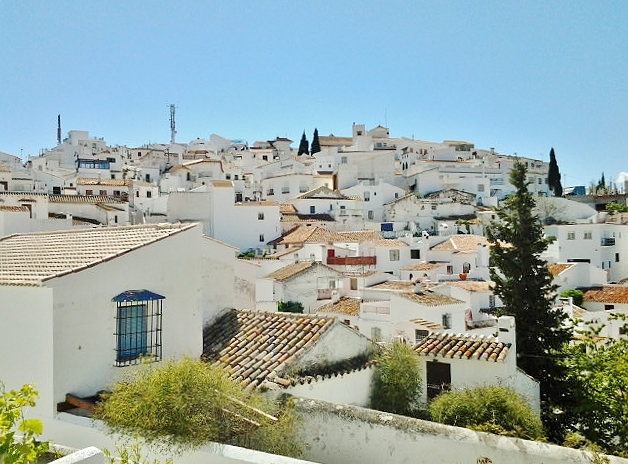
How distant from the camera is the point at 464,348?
1443 cm

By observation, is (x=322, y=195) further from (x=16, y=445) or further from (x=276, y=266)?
(x=16, y=445)

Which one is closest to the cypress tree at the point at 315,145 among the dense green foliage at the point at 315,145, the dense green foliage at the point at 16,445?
the dense green foliage at the point at 315,145

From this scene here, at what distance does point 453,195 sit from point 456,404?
55.2 metres

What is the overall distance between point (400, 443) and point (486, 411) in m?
2.91

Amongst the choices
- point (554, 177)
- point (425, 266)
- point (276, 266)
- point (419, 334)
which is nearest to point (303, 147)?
point (554, 177)

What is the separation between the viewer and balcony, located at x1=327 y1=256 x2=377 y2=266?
41.9m

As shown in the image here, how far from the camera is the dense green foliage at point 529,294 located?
19453 mm

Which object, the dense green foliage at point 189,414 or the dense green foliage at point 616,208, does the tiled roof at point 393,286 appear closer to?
the dense green foliage at point 189,414

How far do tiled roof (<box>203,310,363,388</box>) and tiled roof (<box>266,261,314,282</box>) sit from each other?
21.5m

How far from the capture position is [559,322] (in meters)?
21.2

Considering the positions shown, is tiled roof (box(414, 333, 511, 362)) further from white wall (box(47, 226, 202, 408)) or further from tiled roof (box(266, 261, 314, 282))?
tiled roof (box(266, 261, 314, 282))

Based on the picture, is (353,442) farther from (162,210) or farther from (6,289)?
(162,210)

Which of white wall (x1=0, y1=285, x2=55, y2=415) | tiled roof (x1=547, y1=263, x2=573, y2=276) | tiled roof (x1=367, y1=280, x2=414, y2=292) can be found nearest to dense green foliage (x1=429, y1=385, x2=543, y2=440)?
white wall (x1=0, y1=285, x2=55, y2=415)

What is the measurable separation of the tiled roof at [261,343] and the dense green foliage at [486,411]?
6.29 feet
